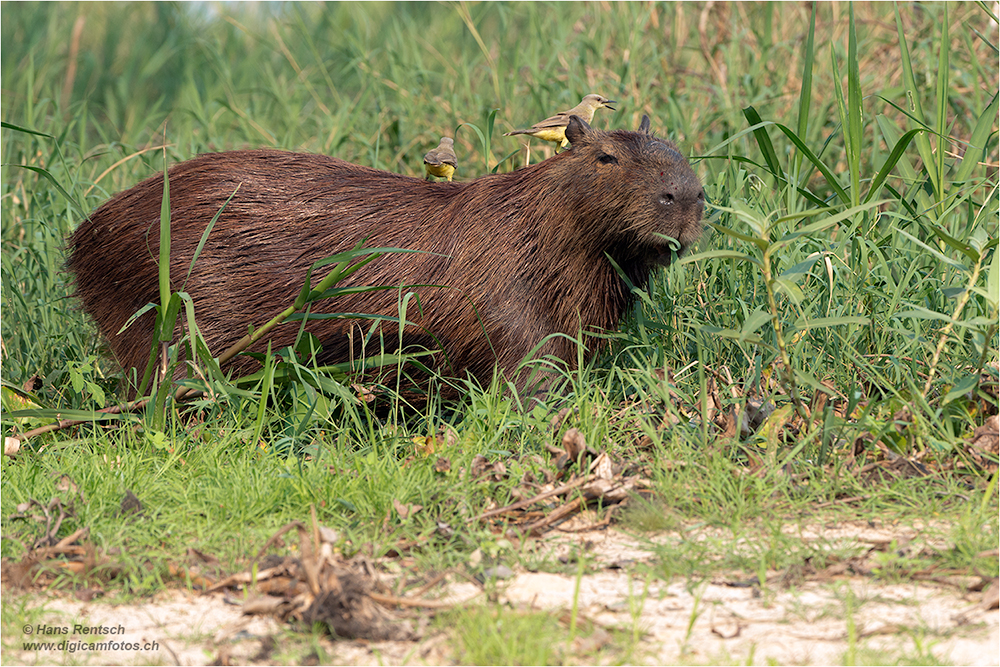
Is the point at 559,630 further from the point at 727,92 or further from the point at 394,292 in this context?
the point at 727,92

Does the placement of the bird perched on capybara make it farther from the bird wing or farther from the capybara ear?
the bird wing

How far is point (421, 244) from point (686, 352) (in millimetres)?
974

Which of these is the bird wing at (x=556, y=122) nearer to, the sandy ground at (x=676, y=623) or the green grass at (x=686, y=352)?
the green grass at (x=686, y=352)

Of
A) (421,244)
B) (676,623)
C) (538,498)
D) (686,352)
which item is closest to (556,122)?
(421,244)

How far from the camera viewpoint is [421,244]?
142 inches

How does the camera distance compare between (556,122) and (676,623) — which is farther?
(556,122)

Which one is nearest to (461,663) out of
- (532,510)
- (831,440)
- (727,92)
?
(532,510)

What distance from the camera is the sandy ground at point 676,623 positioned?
2162 mm

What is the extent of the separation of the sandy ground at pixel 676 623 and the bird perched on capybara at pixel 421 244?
112 cm

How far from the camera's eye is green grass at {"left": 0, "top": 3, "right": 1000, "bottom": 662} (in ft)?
9.04

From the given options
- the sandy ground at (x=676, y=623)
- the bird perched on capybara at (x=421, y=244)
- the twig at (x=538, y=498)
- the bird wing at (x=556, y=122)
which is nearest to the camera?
the sandy ground at (x=676, y=623)

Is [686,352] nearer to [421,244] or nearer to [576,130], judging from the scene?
[576,130]

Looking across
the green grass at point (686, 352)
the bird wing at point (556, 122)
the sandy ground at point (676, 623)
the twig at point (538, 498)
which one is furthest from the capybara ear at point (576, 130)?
the sandy ground at point (676, 623)

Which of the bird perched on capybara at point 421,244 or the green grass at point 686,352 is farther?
the bird perched on capybara at point 421,244
